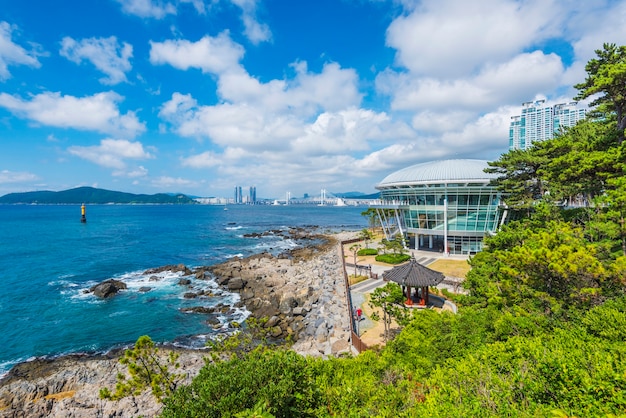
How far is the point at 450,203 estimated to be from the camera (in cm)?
3759

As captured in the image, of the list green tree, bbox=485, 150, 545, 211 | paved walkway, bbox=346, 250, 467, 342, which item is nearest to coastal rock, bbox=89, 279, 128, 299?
paved walkway, bbox=346, 250, 467, 342

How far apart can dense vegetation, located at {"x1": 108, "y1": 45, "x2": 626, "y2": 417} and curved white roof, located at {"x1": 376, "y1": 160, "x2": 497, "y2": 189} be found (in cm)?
1809

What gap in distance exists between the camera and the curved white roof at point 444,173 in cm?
3609

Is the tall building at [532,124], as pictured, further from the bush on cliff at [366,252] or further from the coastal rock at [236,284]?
the coastal rock at [236,284]

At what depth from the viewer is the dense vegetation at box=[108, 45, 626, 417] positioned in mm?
5918

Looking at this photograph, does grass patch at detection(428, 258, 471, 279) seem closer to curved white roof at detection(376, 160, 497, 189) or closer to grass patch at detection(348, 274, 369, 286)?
grass patch at detection(348, 274, 369, 286)

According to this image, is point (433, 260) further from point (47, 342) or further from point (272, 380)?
point (47, 342)

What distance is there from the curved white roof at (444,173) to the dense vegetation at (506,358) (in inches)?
712

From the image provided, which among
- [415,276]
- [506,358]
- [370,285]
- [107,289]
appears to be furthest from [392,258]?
[107,289]

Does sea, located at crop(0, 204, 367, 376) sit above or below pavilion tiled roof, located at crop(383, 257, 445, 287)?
below

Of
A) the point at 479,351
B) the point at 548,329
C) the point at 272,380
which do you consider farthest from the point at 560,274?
the point at 272,380

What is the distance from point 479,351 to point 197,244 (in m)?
61.7

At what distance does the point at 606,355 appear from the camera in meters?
6.58

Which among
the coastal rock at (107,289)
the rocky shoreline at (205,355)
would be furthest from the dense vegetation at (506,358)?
the coastal rock at (107,289)
